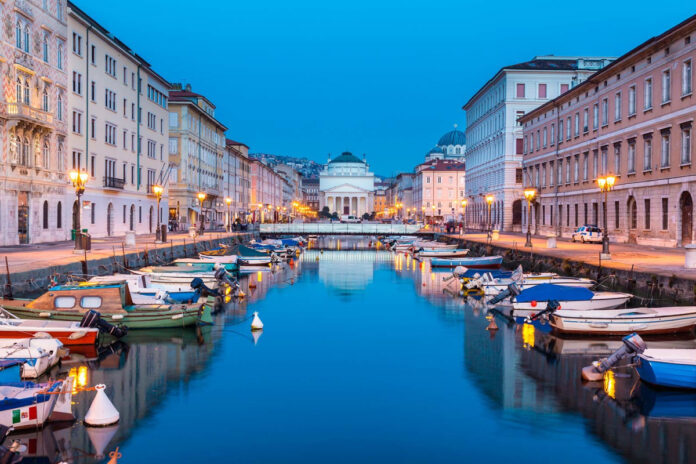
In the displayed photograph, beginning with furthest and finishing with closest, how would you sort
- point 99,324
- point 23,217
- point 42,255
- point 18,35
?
1. point 23,217
2. point 18,35
3. point 42,255
4. point 99,324

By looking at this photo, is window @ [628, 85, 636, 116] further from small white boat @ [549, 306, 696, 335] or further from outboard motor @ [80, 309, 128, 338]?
outboard motor @ [80, 309, 128, 338]

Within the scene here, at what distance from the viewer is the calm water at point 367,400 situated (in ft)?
47.1

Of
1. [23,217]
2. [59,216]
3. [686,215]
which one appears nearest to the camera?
[686,215]

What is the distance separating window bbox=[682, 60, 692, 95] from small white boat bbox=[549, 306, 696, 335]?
76.8 ft

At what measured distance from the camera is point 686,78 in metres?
44.3

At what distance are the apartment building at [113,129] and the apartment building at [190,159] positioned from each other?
3.73m

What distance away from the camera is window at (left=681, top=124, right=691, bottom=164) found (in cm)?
4381

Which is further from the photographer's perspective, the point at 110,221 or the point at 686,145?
the point at 110,221

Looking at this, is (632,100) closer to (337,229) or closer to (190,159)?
(190,159)

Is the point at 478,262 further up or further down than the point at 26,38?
further down

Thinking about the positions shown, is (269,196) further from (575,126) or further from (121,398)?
(121,398)

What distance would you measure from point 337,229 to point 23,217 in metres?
57.4

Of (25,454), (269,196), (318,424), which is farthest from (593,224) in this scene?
(269,196)

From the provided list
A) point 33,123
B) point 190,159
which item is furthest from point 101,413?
point 190,159
